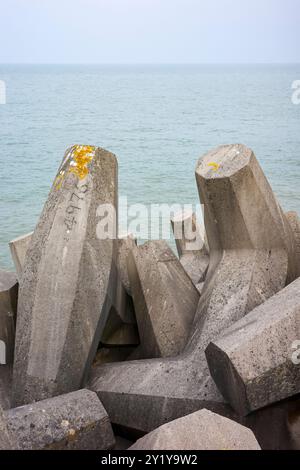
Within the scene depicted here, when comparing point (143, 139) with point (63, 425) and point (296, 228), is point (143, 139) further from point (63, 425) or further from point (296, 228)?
point (63, 425)

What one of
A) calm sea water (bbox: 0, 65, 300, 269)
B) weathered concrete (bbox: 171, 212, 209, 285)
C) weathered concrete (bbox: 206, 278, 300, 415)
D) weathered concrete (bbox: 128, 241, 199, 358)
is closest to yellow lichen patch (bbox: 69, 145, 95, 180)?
weathered concrete (bbox: 128, 241, 199, 358)

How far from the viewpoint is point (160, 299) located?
325 cm

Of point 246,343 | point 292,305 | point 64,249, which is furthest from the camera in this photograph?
point 64,249

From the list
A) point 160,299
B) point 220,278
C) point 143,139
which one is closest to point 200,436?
point 160,299

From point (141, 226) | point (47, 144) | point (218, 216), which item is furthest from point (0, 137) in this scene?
point (218, 216)

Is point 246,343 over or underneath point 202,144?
over

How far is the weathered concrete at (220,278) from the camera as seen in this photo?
2.72 meters

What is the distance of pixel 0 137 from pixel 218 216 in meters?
20.4

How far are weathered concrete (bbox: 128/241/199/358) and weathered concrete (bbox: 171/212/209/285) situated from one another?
3.87 ft

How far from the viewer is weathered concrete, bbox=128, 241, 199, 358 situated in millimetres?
3189

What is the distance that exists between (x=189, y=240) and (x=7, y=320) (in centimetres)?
190

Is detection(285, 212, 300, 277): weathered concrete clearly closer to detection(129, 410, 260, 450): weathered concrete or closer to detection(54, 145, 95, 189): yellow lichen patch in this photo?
detection(54, 145, 95, 189): yellow lichen patch

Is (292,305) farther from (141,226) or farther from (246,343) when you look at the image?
(141,226)

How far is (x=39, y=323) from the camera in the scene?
2.91 metres
